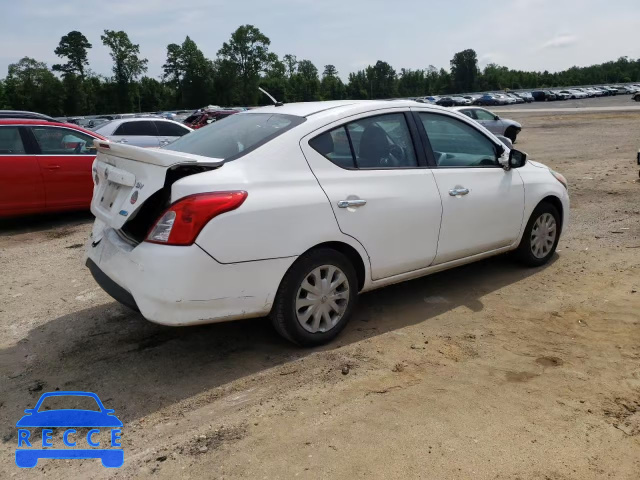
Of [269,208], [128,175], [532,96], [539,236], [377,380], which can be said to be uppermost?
[532,96]

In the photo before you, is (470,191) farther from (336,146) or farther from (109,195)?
(109,195)

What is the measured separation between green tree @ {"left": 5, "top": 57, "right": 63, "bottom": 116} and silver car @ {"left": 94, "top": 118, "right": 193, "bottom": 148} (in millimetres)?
69895

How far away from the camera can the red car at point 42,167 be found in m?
7.84

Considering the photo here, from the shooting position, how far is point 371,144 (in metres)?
4.25

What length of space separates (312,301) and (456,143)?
6.73 feet

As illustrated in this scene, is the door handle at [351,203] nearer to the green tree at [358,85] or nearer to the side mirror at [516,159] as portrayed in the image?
the side mirror at [516,159]

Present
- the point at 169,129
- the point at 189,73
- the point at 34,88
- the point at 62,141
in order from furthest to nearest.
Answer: the point at 189,73 < the point at 34,88 < the point at 169,129 < the point at 62,141

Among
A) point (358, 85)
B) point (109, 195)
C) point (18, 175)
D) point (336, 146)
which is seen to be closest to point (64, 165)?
point (18, 175)

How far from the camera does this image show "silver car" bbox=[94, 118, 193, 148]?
1302 cm

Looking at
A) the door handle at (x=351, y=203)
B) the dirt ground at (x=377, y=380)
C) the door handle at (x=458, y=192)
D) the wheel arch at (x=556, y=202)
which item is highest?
the door handle at (x=351, y=203)

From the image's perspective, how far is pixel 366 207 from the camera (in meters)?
3.98

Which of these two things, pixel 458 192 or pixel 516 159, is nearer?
pixel 458 192

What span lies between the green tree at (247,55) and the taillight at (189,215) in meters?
109

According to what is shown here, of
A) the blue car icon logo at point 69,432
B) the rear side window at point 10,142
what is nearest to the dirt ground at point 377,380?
the blue car icon logo at point 69,432
